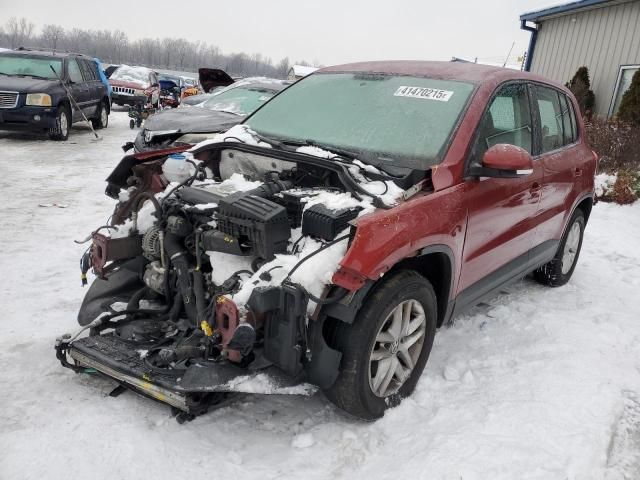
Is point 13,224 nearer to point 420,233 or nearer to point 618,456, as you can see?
point 420,233

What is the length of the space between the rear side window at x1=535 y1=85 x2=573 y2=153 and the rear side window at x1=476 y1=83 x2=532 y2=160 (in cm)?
26

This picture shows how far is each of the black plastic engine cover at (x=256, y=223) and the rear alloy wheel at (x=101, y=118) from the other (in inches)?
514

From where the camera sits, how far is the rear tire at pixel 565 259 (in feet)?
16.3

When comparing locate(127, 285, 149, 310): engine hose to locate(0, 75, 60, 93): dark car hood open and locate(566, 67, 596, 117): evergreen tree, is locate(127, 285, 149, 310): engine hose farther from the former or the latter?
locate(566, 67, 596, 117): evergreen tree

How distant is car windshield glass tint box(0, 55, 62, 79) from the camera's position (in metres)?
12.1

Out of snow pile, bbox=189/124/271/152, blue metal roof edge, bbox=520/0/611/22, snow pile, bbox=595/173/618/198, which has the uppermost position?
blue metal roof edge, bbox=520/0/611/22

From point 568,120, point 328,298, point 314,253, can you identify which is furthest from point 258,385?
point 568,120

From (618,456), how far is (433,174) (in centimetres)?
173

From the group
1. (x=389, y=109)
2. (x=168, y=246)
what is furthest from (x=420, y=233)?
(x=168, y=246)

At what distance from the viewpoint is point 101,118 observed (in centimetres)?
1453

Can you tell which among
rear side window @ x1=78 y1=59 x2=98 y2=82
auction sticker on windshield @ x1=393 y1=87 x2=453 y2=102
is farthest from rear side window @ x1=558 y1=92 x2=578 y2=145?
rear side window @ x1=78 y1=59 x2=98 y2=82

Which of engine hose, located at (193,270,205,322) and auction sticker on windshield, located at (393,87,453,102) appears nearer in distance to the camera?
engine hose, located at (193,270,205,322)

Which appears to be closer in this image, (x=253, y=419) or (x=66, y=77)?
(x=253, y=419)

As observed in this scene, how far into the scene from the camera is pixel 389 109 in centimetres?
357
